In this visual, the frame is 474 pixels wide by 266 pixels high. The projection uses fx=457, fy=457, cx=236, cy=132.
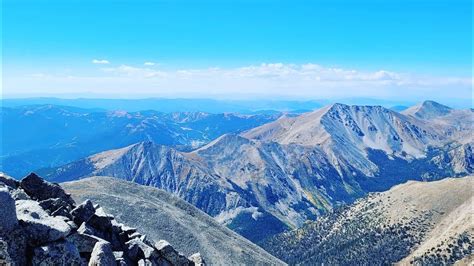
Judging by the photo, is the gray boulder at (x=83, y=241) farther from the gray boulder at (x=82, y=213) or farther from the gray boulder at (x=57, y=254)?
the gray boulder at (x=82, y=213)

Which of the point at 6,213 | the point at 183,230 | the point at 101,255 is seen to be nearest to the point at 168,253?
the point at 101,255

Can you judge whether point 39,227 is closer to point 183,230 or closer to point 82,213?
point 82,213

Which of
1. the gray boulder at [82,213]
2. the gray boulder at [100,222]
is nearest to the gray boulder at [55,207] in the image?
the gray boulder at [82,213]

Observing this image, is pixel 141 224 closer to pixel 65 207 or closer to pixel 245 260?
pixel 245 260

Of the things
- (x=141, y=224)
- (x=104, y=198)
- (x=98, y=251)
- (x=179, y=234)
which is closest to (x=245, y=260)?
(x=179, y=234)

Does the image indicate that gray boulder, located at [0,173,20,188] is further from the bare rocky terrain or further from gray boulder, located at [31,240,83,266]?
the bare rocky terrain
